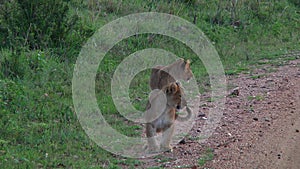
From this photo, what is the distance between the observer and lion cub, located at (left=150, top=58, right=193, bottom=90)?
918 cm

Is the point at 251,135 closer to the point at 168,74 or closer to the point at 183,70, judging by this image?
the point at 168,74

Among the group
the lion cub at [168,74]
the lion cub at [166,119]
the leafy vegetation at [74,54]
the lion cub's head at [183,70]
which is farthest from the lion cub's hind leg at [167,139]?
the lion cub's head at [183,70]

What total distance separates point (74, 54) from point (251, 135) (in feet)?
14.5

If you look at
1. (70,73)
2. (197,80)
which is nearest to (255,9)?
(197,80)

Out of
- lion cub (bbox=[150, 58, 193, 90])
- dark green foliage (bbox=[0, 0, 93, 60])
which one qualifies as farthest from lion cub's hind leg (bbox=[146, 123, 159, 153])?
dark green foliage (bbox=[0, 0, 93, 60])

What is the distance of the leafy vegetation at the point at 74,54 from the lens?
7.11 m

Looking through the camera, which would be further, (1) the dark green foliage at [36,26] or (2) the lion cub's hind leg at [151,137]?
(1) the dark green foliage at [36,26]

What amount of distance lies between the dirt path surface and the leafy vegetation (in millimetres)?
317

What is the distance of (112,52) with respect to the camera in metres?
11.1

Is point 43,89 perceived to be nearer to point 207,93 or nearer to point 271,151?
point 207,93

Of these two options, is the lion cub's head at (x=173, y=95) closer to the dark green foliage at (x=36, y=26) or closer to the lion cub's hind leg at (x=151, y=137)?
the lion cub's hind leg at (x=151, y=137)

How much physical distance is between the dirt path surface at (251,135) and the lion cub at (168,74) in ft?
1.79

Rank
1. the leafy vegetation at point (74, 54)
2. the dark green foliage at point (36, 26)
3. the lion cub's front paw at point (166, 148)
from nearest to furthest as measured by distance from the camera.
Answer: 1. the lion cub's front paw at point (166, 148)
2. the leafy vegetation at point (74, 54)
3. the dark green foliage at point (36, 26)

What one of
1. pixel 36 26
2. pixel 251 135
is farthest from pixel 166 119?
pixel 36 26
